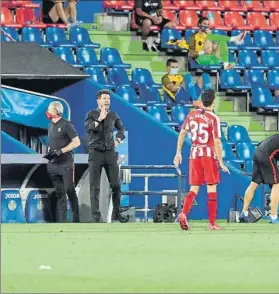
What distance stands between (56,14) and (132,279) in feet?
54.3

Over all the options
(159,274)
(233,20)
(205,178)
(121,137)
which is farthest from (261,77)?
(159,274)

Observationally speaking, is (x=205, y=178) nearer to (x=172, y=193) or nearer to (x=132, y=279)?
(x=172, y=193)

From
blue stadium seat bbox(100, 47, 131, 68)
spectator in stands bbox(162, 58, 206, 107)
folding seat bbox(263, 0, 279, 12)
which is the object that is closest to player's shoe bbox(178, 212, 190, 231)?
spectator in stands bbox(162, 58, 206, 107)

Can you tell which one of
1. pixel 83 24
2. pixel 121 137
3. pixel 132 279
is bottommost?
pixel 132 279

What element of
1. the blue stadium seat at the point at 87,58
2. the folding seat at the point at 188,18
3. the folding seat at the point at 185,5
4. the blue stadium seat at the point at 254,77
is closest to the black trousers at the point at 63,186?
the blue stadium seat at the point at 87,58

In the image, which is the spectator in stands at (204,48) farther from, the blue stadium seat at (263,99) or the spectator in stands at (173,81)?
the spectator in stands at (173,81)

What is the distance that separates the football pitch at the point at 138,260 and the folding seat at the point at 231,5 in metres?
13.7

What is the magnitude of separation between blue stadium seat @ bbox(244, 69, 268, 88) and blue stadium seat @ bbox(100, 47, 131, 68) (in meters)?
2.56

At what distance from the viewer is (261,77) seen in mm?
25203

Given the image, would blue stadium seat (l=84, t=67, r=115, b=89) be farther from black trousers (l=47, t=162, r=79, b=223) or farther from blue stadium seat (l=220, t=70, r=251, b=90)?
black trousers (l=47, t=162, r=79, b=223)

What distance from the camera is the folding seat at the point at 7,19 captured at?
24203 millimetres

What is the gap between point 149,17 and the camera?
83.3ft

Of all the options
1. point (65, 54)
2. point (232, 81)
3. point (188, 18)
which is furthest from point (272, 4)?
point (65, 54)

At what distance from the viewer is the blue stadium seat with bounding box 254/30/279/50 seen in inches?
1039
